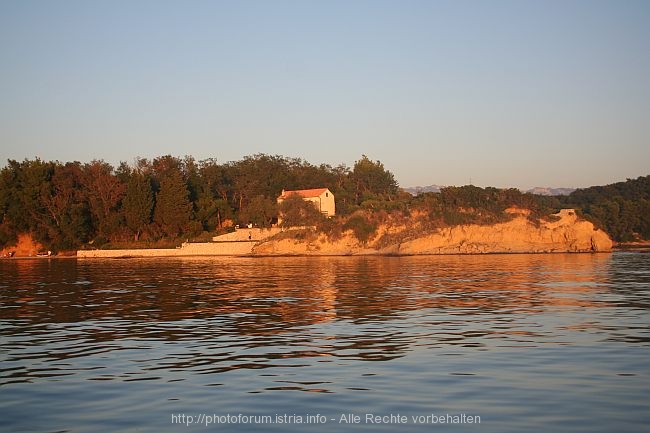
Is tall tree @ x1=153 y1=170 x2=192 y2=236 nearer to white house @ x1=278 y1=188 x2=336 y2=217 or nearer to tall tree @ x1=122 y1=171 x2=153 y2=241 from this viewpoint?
tall tree @ x1=122 y1=171 x2=153 y2=241

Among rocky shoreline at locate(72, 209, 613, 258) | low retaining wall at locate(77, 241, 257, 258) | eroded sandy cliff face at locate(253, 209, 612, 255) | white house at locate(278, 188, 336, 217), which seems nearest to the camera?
low retaining wall at locate(77, 241, 257, 258)

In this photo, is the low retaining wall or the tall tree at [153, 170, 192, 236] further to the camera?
the tall tree at [153, 170, 192, 236]

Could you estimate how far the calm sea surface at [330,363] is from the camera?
12008 millimetres

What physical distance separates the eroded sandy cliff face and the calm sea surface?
195 feet

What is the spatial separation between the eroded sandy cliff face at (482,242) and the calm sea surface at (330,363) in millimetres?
59534

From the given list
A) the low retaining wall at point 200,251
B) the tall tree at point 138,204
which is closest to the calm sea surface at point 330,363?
the low retaining wall at point 200,251

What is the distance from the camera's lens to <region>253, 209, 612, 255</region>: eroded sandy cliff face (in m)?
93.5

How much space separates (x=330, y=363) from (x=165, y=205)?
277 ft

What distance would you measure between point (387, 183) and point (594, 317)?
10038 centimetres

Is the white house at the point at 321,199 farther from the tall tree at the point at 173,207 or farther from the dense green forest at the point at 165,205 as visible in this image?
the tall tree at the point at 173,207

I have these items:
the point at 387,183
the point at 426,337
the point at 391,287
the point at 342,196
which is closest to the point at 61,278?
the point at 391,287

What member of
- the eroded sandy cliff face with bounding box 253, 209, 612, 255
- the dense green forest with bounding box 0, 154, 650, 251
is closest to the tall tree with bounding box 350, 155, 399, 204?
the dense green forest with bounding box 0, 154, 650, 251

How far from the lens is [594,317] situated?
963 inches

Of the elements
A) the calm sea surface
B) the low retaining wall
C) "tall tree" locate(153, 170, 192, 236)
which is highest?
"tall tree" locate(153, 170, 192, 236)
